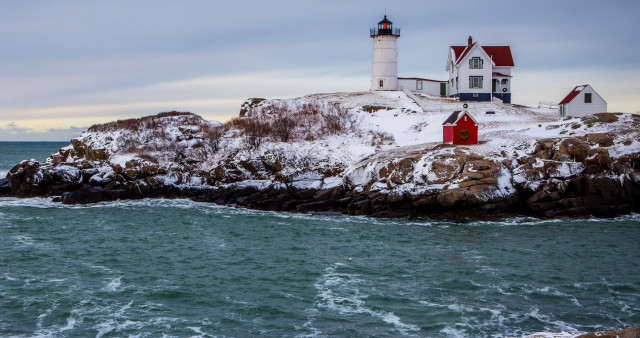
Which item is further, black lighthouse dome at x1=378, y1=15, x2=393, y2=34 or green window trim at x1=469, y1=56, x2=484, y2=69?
black lighthouse dome at x1=378, y1=15, x2=393, y2=34

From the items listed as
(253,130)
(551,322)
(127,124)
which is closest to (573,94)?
(253,130)

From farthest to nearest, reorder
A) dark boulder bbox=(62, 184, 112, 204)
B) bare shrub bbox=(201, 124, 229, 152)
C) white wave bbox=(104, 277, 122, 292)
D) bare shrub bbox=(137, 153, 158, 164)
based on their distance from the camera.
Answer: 1. bare shrub bbox=(201, 124, 229, 152)
2. bare shrub bbox=(137, 153, 158, 164)
3. dark boulder bbox=(62, 184, 112, 204)
4. white wave bbox=(104, 277, 122, 292)

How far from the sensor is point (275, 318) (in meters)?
19.0

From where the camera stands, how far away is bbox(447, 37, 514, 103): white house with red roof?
2448 inches

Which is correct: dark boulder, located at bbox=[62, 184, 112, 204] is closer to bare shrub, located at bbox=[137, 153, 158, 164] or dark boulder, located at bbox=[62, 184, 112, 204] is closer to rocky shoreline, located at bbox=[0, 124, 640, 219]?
rocky shoreline, located at bbox=[0, 124, 640, 219]

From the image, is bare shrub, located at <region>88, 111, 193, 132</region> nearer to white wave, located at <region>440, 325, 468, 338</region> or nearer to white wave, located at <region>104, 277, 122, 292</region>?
white wave, located at <region>104, 277, 122, 292</region>

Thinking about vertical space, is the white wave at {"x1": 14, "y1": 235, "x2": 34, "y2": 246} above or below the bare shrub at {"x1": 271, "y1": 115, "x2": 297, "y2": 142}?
below

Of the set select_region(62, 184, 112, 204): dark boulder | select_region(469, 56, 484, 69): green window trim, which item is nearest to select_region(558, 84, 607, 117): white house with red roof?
select_region(469, 56, 484, 69): green window trim

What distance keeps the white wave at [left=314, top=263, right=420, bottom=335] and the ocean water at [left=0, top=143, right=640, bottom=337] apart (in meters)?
0.06

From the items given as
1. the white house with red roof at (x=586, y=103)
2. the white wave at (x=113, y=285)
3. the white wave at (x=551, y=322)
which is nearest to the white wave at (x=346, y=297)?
the white wave at (x=551, y=322)

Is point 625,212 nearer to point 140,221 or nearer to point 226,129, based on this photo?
point 140,221

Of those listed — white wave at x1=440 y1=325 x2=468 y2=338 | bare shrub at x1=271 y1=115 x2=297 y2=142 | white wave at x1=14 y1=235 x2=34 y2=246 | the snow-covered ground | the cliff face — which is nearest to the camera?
white wave at x1=440 y1=325 x2=468 y2=338

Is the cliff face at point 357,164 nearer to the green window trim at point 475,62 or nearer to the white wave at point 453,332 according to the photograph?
the green window trim at point 475,62

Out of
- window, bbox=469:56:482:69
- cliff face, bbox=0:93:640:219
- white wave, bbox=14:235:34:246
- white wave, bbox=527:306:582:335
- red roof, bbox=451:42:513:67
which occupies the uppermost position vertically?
red roof, bbox=451:42:513:67
